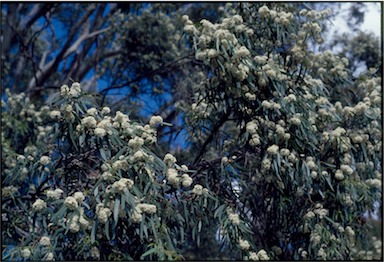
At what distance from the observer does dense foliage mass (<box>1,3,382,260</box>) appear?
291 cm

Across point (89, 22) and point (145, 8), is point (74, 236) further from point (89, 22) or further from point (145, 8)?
point (89, 22)

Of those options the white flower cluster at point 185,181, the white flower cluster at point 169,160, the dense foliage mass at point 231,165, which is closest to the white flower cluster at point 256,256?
the dense foliage mass at point 231,165

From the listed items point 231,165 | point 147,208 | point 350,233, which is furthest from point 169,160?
point 350,233

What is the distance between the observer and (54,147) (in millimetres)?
3549

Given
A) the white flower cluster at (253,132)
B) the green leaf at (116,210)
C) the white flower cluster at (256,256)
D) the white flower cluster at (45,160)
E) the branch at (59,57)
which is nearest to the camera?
the green leaf at (116,210)

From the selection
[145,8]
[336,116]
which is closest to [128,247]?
[336,116]

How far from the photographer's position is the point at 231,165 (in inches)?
146

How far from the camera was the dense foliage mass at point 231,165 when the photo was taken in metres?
2.91

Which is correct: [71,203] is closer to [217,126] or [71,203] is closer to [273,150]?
[273,150]

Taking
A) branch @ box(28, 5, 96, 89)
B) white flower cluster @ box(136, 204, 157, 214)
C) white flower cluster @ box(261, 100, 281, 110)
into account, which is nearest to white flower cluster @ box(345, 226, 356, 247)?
white flower cluster @ box(261, 100, 281, 110)

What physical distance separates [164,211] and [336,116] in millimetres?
1584

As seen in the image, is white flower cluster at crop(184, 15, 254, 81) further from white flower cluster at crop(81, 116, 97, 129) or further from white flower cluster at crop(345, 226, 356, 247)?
white flower cluster at crop(345, 226, 356, 247)

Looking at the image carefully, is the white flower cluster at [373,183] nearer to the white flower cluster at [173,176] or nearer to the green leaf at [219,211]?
the green leaf at [219,211]

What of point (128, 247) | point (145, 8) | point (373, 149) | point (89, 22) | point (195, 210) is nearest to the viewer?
point (128, 247)
